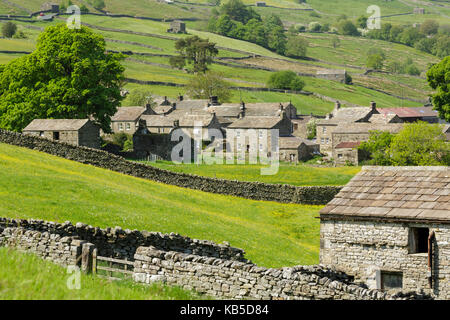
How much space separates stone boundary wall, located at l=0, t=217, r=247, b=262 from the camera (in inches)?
928

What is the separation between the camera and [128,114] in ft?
354

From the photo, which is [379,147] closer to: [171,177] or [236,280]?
[171,177]

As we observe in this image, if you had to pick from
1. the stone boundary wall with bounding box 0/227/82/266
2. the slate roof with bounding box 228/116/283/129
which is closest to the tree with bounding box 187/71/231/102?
the slate roof with bounding box 228/116/283/129

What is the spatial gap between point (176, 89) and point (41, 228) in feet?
460

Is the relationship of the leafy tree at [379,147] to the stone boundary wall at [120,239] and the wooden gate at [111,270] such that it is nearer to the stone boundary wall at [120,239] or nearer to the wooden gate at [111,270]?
the stone boundary wall at [120,239]

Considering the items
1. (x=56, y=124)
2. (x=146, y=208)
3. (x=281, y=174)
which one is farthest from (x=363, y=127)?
(x=146, y=208)

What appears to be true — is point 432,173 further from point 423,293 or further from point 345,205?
point 423,293

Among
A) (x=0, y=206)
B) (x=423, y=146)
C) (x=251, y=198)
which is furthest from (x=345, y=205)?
(x=423, y=146)

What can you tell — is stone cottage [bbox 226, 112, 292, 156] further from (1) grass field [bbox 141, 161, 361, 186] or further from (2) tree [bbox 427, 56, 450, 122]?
(1) grass field [bbox 141, 161, 361, 186]

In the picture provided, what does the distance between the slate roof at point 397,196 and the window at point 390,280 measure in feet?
6.38

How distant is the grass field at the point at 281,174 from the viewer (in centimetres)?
6688

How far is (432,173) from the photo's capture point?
25656mm

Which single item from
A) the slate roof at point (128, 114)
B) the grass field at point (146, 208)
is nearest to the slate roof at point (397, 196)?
Result: the grass field at point (146, 208)

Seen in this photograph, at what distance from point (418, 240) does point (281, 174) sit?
4460 cm
